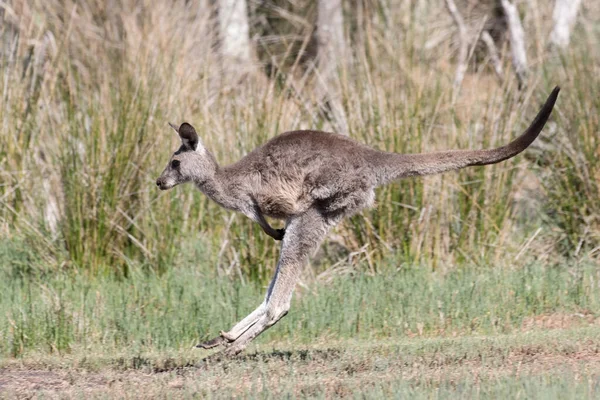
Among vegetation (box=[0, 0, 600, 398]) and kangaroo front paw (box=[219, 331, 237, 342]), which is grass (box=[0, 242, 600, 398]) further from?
kangaroo front paw (box=[219, 331, 237, 342])

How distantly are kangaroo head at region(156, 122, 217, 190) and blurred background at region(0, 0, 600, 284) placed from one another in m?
2.66

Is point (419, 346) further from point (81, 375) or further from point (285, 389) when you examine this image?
point (81, 375)

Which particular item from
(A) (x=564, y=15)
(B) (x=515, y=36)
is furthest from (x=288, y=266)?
(A) (x=564, y=15)

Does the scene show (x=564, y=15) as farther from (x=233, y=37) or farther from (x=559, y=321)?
(x=559, y=321)

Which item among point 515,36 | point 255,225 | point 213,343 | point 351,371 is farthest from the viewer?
point 515,36

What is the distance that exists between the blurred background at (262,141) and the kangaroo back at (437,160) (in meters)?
2.97

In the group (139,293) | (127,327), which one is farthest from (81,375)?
(139,293)

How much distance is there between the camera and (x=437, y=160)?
23.4 feet

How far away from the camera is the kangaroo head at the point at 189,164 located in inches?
293

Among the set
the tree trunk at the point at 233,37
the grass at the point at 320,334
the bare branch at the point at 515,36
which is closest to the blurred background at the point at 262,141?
the grass at the point at 320,334

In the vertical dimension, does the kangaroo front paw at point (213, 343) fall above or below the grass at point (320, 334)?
above

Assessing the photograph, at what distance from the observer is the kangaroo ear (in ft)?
24.1

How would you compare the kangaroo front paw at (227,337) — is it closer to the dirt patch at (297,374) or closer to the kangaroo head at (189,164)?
the dirt patch at (297,374)

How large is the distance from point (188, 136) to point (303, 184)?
98 centimetres
